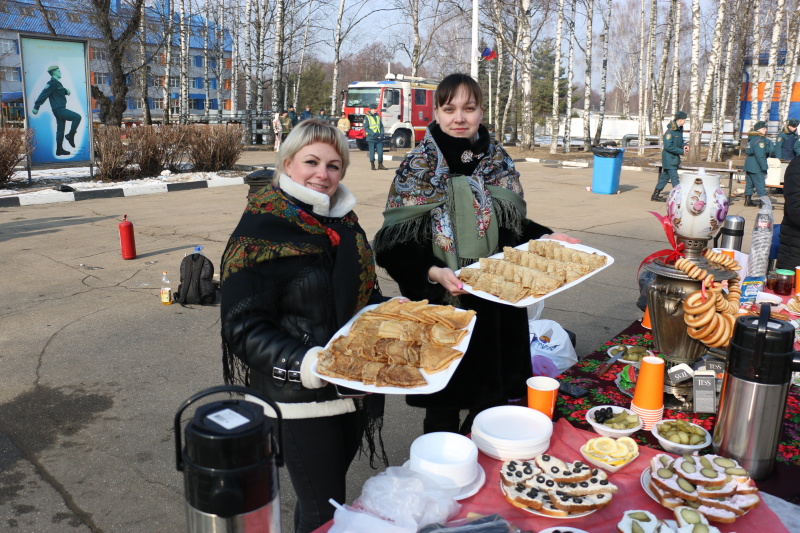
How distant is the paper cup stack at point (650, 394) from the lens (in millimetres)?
2258

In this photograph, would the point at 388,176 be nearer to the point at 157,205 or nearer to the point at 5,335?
the point at 157,205

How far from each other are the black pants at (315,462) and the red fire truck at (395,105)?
26.9 m

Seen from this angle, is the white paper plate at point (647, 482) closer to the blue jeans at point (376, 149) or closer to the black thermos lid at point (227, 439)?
the black thermos lid at point (227, 439)

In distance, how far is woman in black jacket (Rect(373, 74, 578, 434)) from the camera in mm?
2928

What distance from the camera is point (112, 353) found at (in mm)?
5184

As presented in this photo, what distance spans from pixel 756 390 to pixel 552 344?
7.95 ft

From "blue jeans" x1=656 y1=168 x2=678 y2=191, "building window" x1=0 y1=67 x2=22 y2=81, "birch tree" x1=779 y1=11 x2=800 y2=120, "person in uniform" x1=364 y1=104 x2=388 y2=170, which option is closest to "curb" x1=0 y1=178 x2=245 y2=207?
"person in uniform" x1=364 y1=104 x2=388 y2=170

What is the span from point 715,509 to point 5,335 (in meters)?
5.77

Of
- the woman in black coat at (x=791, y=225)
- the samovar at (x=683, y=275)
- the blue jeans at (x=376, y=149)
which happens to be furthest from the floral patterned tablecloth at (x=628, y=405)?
the blue jeans at (x=376, y=149)

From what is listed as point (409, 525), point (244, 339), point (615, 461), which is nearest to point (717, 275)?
point (615, 461)

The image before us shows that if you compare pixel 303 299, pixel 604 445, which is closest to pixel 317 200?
pixel 303 299

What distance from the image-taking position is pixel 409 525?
150 cm

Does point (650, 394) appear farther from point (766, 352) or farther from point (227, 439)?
point (227, 439)

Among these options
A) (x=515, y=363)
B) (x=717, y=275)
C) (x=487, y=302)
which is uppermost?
(x=717, y=275)
